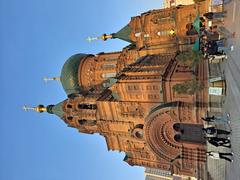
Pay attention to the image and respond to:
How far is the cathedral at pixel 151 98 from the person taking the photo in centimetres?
2852

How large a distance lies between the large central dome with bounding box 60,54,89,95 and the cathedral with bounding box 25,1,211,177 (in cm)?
20

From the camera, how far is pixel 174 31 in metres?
36.5

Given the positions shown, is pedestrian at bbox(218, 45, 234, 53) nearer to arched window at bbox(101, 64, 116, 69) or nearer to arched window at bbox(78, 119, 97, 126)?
arched window at bbox(78, 119, 97, 126)

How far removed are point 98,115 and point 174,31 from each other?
12595 mm

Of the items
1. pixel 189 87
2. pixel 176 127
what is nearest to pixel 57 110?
pixel 176 127

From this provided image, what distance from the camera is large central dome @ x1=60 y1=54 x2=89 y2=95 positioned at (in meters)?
43.0

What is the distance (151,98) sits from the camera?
1178 inches

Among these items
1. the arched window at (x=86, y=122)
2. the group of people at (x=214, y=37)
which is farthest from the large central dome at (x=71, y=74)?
the group of people at (x=214, y=37)

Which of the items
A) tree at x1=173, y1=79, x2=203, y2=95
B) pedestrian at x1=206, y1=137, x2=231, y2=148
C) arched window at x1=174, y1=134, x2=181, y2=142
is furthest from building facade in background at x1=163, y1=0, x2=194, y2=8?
pedestrian at x1=206, y1=137, x2=231, y2=148

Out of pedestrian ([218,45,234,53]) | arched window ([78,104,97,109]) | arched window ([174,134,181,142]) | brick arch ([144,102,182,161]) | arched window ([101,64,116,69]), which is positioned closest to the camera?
pedestrian ([218,45,234,53])

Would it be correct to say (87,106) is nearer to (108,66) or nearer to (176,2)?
(108,66)

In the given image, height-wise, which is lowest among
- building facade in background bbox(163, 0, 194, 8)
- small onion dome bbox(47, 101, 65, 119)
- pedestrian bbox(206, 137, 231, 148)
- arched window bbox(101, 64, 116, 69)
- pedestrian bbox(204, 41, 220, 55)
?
small onion dome bbox(47, 101, 65, 119)

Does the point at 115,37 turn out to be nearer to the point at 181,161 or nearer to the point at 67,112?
the point at 67,112

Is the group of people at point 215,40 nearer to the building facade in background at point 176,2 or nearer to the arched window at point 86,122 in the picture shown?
the arched window at point 86,122
